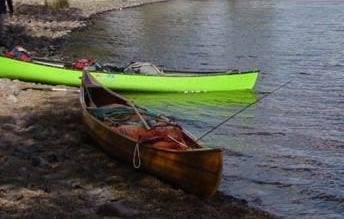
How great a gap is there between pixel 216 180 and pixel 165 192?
2.47ft

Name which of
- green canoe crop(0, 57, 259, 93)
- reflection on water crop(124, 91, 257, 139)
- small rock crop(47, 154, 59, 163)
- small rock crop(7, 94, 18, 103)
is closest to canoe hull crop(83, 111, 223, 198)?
small rock crop(47, 154, 59, 163)

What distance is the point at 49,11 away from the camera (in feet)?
116

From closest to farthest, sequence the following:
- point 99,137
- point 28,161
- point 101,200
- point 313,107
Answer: point 101,200, point 28,161, point 99,137, point 313,107

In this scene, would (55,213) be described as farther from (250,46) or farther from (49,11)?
(49,11)

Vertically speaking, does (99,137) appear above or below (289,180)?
above

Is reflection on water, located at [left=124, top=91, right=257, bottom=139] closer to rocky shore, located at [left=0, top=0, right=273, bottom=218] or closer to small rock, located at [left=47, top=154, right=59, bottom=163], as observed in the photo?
rocky shore, located at [left=0, top=0, right=273, bottom=218]

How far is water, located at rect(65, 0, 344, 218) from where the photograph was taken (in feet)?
32.0

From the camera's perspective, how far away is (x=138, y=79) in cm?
1573

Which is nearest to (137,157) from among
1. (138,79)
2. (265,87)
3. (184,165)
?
(184,165)

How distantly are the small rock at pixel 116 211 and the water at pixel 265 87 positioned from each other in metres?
2.13

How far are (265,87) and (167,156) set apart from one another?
1028cm

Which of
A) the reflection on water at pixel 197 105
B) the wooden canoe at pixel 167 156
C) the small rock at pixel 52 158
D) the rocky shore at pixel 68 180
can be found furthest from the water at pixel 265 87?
the small rock at pixel 52 158

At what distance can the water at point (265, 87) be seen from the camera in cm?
974

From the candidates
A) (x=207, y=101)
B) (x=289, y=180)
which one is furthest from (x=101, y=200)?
(x=207, y=101)
